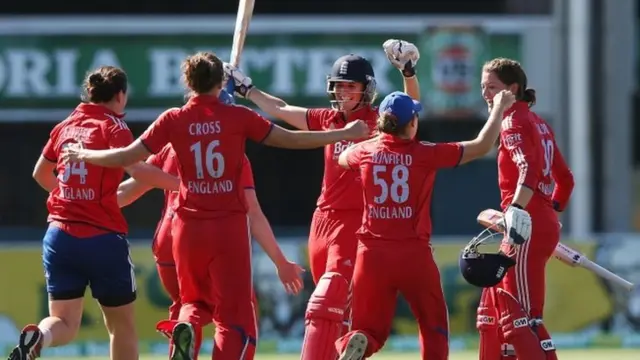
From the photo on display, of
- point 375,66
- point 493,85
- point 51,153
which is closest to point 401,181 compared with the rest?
point 493,85

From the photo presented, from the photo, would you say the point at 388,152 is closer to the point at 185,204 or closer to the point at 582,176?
the point at 185,204

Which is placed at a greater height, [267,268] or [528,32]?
[528,32]

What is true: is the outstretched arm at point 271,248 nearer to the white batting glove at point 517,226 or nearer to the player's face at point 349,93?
the player's face at point 349,93

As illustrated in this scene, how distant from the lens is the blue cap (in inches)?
371

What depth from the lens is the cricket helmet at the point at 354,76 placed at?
10.2m

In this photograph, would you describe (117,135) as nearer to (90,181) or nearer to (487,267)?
(90,181)

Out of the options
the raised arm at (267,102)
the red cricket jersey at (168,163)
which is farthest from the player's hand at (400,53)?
the red cricket jersey at (168,163)

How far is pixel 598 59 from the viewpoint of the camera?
75.6 feet

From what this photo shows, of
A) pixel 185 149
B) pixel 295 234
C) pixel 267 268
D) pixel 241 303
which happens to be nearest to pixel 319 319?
pixel 241 303

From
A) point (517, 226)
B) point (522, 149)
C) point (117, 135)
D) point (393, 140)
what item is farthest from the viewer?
point (522, 149)

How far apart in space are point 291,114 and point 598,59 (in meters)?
13.2

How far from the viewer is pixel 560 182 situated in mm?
10516

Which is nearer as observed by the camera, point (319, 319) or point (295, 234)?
point (319, 319)

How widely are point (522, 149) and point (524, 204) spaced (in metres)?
0.39
